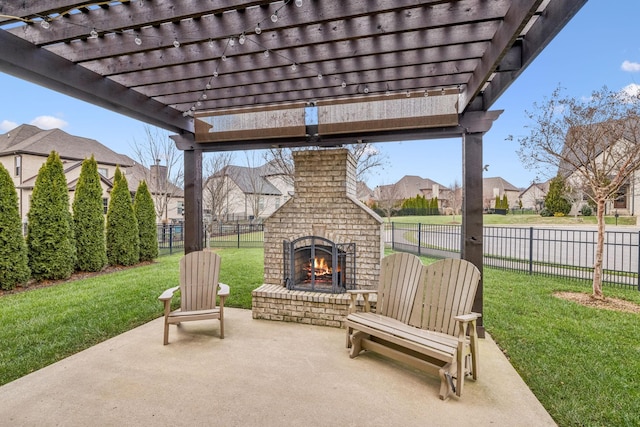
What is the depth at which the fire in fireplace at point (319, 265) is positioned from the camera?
421 centimetres

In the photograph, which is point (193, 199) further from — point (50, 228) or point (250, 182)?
point (250, 182)

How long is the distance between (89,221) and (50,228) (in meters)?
0.93

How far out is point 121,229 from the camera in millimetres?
8188

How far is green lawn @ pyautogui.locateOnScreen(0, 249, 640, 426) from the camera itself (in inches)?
96.0

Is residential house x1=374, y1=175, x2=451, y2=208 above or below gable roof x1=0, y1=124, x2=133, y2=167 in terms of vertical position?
below

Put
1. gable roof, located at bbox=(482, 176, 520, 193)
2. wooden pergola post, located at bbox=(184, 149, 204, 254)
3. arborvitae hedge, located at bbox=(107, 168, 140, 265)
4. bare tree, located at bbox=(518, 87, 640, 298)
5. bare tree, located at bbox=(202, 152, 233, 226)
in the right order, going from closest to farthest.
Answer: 1. wooden pergola post, located at bbox=(184, 149, 204, 254)
2. bare tree, located at bbox=(518, 87, 640, 298)
3. arborvitae hedge, located at bbox=(107, 168, 140, 265)
4. bare tree, located at bbox=(202, 152, 233, 226)
5. gable roof, located at bbox=(482, 176, 520, 193)

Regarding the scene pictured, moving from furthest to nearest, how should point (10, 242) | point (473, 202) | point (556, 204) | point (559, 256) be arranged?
1. point (556, 204)
2. point (559, 256)
3. point (10, 242)
4. point (473, 202)

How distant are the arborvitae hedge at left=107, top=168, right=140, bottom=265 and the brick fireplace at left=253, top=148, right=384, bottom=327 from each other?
5.79 m

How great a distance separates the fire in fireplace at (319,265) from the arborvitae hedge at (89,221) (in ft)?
19.1

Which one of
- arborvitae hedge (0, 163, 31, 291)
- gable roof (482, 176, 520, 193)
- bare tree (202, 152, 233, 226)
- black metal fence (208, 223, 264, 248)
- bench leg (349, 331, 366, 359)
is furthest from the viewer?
gable roof (482, 176, 520, 193)

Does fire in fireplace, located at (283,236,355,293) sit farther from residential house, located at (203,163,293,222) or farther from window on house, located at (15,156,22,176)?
Result: window on house, located at (15,156,22,176)

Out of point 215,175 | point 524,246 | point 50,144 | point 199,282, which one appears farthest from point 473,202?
point 50,144

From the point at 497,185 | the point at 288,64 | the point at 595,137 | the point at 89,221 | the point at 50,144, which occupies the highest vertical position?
the point at 50,144

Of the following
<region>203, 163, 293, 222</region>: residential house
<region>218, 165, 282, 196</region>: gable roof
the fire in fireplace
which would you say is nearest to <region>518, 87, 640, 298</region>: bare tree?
the fire in fireplace
